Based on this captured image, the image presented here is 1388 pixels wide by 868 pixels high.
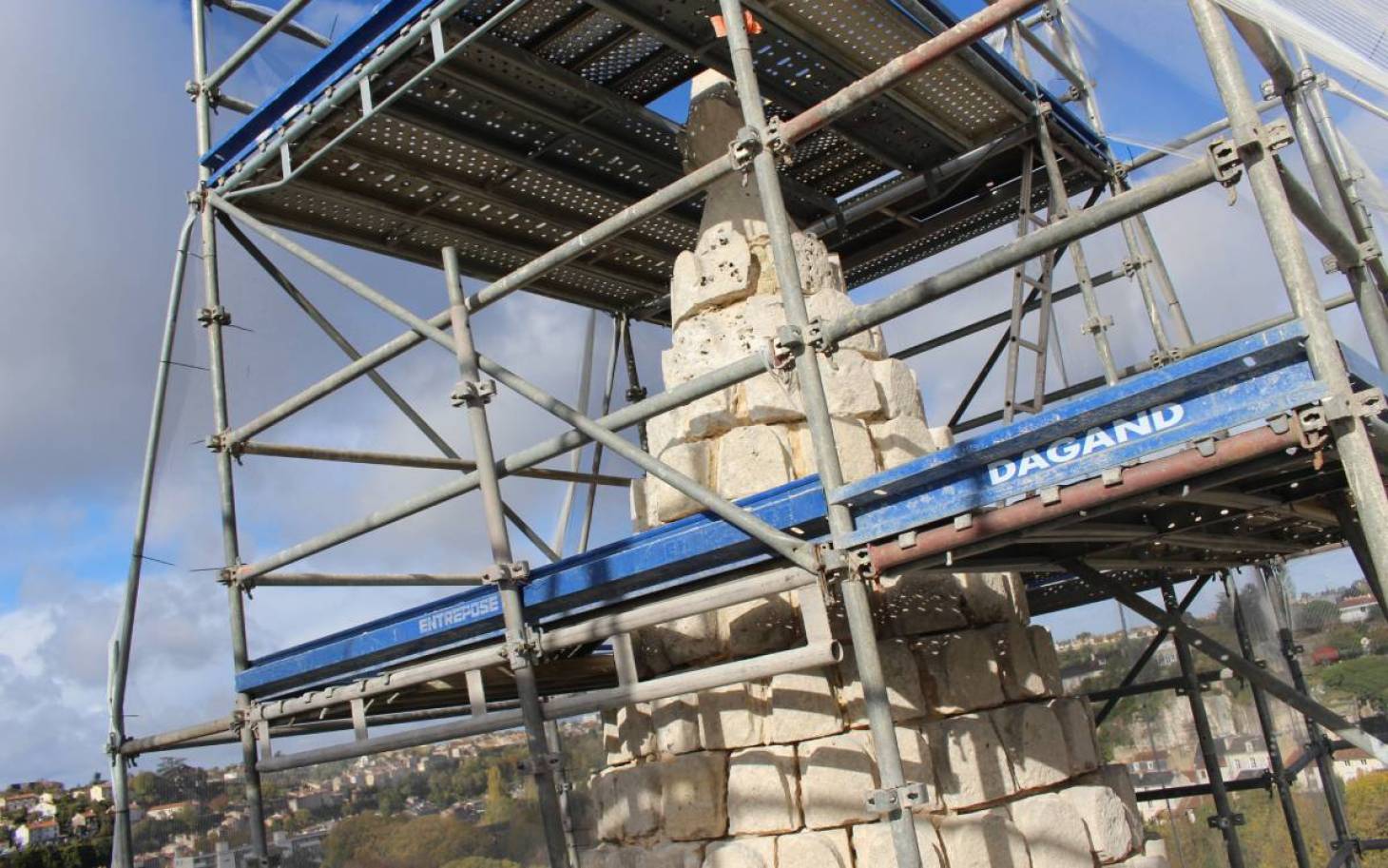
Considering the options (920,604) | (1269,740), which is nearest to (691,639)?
(920,604)

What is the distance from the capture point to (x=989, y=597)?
264 inches

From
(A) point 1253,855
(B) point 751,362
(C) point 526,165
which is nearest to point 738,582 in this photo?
(B) point 751,362

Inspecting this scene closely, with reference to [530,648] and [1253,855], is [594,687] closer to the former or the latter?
[530,648]

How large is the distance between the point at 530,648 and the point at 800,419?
2146mm

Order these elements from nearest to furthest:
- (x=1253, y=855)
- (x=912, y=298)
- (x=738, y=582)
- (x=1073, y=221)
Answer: (x=1073, y=221) → (x=912, y=298) → (x=738, y=582) → (x=1253, y=855)

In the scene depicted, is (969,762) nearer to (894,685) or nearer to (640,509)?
(894,685)

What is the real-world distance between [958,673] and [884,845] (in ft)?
3.54

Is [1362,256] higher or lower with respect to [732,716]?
higher

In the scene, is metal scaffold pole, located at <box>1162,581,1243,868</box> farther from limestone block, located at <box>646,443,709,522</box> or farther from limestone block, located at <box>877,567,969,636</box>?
limestone block, located at <box>646,443,709,522</box>

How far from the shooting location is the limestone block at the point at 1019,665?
21.7 ft

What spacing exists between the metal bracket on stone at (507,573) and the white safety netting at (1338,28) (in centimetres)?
411

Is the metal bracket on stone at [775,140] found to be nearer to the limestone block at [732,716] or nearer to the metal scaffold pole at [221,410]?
the limestone block at [732,716]

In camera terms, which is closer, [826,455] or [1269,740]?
[826,455]

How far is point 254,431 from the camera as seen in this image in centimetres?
804
